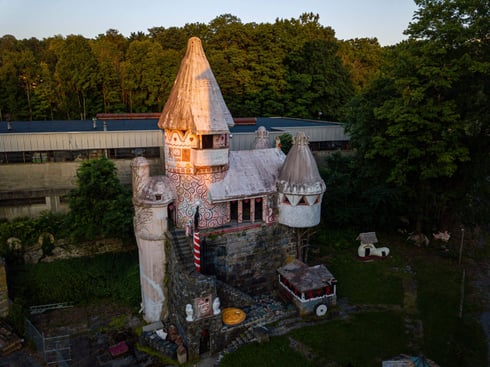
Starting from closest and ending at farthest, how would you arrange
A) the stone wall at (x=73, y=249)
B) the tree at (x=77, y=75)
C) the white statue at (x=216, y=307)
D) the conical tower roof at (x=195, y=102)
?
the white statue at (x=216, y=307)
the conical tower roof at (x=195, y=102)
the stone wall at (x=73, y=249)
the tree at (x=77, y=75)

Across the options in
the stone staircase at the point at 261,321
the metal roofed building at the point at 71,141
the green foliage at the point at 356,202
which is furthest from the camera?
the green foliage at the point at 356,202

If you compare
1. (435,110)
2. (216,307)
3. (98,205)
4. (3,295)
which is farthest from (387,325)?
(3,295)

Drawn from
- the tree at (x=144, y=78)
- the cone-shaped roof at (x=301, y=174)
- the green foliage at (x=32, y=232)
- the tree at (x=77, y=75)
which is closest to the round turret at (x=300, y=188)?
the cone-shaped roof at (x=301, y=174)

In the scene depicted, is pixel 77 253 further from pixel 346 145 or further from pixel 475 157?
pixel 475 157

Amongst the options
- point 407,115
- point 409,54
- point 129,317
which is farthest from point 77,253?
point 409,54

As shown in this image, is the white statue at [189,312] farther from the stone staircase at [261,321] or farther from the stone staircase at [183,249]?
the stone staircase at [261,321]

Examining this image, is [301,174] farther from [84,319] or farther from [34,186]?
[34,186]

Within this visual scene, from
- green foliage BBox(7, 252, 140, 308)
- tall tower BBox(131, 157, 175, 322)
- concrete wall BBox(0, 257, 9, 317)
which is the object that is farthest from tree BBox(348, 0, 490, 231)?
concrete wall BBox(0, 257, 9, 317)

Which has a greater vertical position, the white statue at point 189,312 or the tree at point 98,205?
the tree at point 98,205
